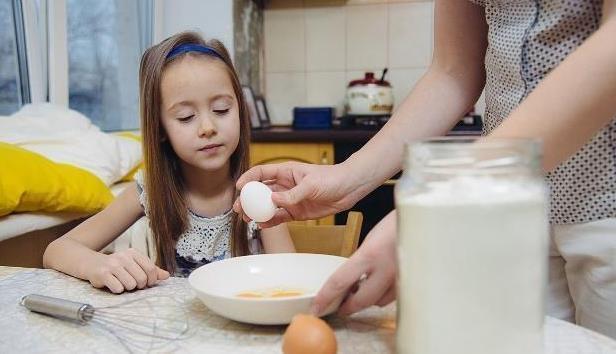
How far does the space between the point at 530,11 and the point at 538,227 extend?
478 millimetres

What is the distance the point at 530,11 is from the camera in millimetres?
793

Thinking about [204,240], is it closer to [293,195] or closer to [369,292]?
[293,195]

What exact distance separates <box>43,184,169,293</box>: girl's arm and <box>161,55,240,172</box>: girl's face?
280mm

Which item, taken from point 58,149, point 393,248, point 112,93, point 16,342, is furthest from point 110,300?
point 112,93

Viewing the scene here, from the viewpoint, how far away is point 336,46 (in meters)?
3.15

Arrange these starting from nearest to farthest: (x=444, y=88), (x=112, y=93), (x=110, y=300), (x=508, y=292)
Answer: (x=508, y=292) < (x=110, y=300) < (x=444, y=88) < (x=112, y=93)

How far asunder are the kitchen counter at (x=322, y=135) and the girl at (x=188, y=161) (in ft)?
3.50

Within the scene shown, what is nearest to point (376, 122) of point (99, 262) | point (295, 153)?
point (295, 153)

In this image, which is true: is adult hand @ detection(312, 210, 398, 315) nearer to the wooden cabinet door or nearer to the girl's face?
the girl's face

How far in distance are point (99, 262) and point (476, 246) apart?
62 cm

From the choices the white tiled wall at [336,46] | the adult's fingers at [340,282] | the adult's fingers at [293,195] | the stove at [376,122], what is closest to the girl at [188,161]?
the adult's fingers at [293,195]

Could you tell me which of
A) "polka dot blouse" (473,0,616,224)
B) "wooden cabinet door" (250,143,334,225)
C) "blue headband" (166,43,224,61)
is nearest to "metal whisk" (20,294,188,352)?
"polka dot blouse" (473,0,616,224)

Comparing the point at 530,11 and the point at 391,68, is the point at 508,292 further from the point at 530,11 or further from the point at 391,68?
the point at 391,68

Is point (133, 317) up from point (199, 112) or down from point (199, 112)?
down
